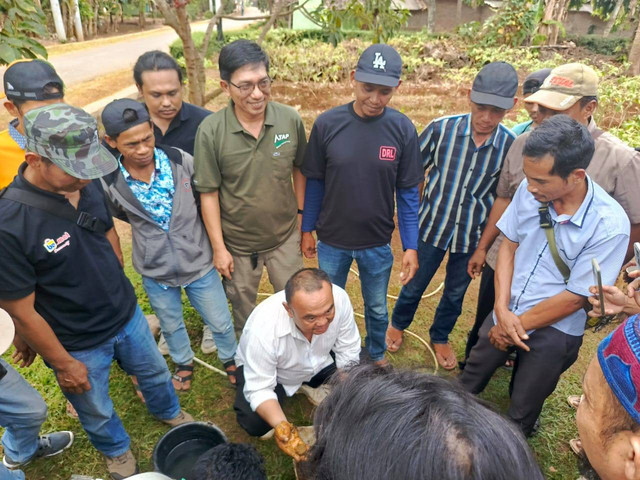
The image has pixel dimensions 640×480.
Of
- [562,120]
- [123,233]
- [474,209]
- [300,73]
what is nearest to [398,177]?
[474,209]

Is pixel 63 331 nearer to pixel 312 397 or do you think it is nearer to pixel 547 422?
pixel 312 397

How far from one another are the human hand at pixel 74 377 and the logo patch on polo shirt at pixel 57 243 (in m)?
0.57

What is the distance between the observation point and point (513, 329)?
2.41 metres

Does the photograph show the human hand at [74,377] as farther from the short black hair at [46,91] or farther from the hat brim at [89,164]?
the short black hair at [46,91]

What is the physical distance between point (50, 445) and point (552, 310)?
299cm

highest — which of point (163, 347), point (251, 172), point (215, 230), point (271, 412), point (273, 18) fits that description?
point (273, 18)

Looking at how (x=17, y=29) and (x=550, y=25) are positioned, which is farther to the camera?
(x=550, y=25)

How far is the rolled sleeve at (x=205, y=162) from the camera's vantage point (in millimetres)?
2678

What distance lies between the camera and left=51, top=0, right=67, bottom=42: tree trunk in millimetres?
23109

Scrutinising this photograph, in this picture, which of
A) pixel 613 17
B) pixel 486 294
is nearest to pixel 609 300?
pixel 486 294

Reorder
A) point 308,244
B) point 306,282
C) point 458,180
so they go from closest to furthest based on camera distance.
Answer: point 306,282
point 458,180
point 308,244

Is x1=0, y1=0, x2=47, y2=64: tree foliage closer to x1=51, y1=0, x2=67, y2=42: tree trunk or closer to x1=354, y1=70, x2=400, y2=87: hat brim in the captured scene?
x1=354, y1=70, x2=400, y2=87: hat brim

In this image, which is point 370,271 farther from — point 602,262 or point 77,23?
point 77,23

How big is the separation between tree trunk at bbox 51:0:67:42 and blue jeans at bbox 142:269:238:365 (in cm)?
2674
